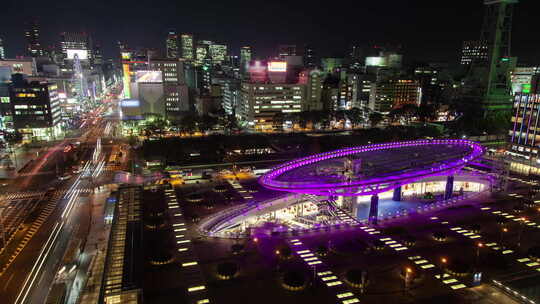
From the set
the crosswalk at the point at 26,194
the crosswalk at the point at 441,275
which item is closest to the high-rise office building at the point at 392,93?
the crosswalk at the point at 26,194

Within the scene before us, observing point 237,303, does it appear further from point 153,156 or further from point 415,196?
point 153,156

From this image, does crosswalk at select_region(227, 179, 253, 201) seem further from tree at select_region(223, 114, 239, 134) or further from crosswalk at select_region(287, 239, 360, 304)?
tree at select_region(223, 114, 239, 134)

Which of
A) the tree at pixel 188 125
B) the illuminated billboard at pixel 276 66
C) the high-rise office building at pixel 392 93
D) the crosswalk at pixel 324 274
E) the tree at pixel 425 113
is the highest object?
the illuminated billboard at pixel 276 66

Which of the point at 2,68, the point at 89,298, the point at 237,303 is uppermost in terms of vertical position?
the point at 2,68

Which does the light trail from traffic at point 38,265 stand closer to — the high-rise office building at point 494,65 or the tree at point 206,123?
the tree at point 206,123

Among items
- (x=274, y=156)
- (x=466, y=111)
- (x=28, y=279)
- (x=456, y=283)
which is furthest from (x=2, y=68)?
(x=466, y=111)

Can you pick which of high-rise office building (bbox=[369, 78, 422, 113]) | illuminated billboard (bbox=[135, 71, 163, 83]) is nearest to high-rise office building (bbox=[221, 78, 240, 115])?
illuminated billboard (bbox=[135, 71, 163, 83])
